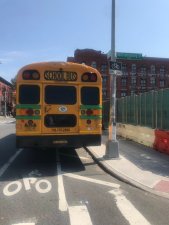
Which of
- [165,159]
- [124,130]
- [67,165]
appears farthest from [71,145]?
[124,130]

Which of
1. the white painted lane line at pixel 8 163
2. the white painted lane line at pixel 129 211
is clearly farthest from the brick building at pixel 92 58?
the white painted lane line at pixel 129 211

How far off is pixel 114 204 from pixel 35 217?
1680mm

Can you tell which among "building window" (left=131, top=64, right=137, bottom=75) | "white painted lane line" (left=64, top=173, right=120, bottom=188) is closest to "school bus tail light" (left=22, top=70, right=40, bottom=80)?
"white painted lane line" (left=64, top=173, right=120, bottom=188)

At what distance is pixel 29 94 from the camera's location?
12070mm

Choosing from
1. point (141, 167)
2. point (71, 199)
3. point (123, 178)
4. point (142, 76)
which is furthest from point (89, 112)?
point (142, 76)

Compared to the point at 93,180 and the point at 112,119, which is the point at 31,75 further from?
the point at 93,180

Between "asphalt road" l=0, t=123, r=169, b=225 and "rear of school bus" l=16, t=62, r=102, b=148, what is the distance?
0.90 meters

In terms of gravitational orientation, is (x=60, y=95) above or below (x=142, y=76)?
below

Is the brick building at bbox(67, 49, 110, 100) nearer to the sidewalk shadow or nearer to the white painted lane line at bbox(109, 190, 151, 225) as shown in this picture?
the sidewalk shadow

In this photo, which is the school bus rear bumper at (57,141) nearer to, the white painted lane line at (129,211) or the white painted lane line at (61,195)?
the white painted lane line at (61,195)

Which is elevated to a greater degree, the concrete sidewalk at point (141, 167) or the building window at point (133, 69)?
the building window at point (133, 69)

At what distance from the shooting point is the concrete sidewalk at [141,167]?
931cm

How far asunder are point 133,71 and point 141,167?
2916 inches

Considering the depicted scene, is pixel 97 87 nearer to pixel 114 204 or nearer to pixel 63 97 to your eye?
pixel 63 97
